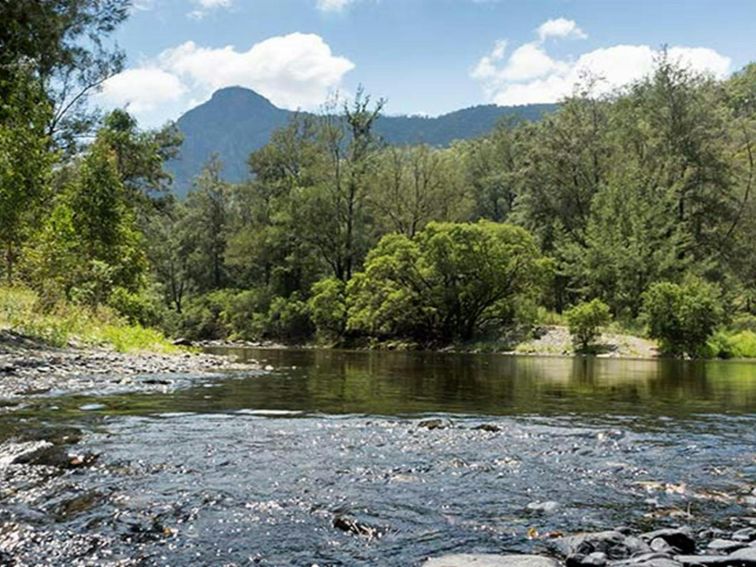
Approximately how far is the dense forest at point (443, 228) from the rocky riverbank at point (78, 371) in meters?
7.59

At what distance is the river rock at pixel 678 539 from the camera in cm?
501

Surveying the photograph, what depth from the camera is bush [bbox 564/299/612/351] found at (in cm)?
4128

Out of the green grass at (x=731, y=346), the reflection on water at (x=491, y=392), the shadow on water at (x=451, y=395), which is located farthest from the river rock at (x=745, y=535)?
the green grass at (x=731, y=346)

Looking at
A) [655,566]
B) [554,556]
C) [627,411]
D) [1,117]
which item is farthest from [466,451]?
[1,117]

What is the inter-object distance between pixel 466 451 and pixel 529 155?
2143 inches

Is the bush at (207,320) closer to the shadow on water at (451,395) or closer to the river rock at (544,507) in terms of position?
the shadow on water at (451,395)

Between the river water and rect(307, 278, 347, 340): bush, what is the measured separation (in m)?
41.8

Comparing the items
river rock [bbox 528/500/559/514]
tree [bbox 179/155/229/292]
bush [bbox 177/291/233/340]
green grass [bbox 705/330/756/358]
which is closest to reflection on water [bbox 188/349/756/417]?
river rock [bbox 528/500/559/514]

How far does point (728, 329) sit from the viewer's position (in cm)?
4241

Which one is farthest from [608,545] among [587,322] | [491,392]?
[587,322]

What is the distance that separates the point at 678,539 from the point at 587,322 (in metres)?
37.8

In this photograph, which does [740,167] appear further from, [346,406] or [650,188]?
[346,406]

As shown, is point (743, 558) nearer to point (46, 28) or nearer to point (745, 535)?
point (745, 535)

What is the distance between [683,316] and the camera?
3828 cm
